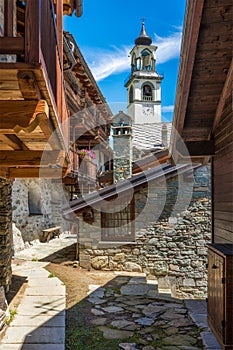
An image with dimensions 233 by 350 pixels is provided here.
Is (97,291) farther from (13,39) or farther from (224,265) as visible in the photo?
(13,39)

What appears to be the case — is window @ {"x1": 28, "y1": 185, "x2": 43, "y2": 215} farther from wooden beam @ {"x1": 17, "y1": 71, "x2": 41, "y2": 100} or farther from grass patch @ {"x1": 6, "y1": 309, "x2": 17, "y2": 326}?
wooden beam @ {"x1": 17, "y1": 71, "x2": 41, "y2": 100}

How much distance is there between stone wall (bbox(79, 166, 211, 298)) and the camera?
8508 mm

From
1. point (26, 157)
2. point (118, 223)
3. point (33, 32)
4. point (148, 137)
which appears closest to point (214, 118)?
point (26, 157)

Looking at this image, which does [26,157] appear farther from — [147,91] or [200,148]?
[147,91]

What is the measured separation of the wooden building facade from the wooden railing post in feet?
4.94

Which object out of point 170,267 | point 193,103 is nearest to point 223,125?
point 193,103

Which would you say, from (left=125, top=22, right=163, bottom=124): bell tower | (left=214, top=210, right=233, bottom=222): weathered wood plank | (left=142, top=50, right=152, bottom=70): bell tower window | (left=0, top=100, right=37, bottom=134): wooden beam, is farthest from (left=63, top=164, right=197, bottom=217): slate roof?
(left=142, top=50, right=152, bottom=70): bell tower window

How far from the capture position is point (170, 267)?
28.1ft

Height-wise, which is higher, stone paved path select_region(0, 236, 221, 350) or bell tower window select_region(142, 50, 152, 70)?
bell tower window select_region(142, 50, 152, 70)

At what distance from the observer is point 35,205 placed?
42.8 ft

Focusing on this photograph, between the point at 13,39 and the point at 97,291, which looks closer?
the point at 13,39

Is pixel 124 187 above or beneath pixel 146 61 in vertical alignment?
beneath

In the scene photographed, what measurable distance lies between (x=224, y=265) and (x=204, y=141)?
231 centimetres

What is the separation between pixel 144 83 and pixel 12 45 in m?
39.8
